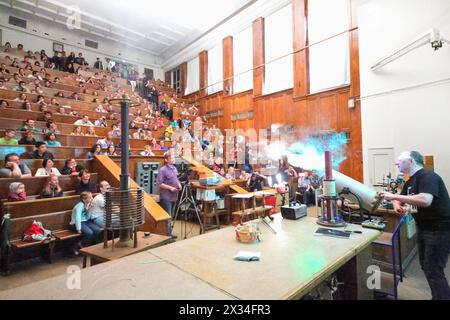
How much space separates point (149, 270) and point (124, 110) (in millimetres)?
1157

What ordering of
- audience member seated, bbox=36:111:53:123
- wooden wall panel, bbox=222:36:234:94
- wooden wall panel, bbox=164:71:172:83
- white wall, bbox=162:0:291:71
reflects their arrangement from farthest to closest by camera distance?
wooden wall panel, bbox=164:71:172:83
wooden wall panel, bbox=222:36:234:94
white wall, bbox=162:0:291:71
audience member seated, bbox=36:111:53:123

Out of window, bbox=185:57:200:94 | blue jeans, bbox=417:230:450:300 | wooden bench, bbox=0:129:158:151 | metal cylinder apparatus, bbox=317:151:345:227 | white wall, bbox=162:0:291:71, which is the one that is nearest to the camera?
metal cylinder apparatus, bbox=317:151:345:227

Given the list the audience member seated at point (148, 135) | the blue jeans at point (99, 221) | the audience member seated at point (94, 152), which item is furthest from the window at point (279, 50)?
the blue jeans at point (99, 221)

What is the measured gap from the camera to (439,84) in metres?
4.81

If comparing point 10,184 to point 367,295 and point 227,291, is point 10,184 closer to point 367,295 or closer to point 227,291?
point 227,291

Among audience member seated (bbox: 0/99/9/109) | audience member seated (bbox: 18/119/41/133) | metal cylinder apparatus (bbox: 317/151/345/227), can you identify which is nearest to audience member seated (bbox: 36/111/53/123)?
audience member seated (bbox: 18/119/41/133)

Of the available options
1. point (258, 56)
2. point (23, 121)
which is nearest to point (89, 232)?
point (23, 121)

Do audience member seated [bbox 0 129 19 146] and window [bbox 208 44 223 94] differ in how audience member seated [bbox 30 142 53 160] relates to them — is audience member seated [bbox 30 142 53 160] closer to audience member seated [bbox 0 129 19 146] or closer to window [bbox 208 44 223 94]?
audience member seated [bbox 0 129 19 146]

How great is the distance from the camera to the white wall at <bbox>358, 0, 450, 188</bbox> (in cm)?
479

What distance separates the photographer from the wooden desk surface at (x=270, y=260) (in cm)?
110

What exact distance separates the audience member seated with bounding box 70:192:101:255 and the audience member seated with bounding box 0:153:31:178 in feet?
3.44

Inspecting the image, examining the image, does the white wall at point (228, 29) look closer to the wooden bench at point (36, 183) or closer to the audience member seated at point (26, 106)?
the audience member seated at point (26, 106)

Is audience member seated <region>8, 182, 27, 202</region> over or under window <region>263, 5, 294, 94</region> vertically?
under

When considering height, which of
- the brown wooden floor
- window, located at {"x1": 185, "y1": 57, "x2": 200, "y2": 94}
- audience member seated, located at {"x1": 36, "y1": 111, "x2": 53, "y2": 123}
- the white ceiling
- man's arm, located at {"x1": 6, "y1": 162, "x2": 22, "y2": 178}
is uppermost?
the white ceiling
